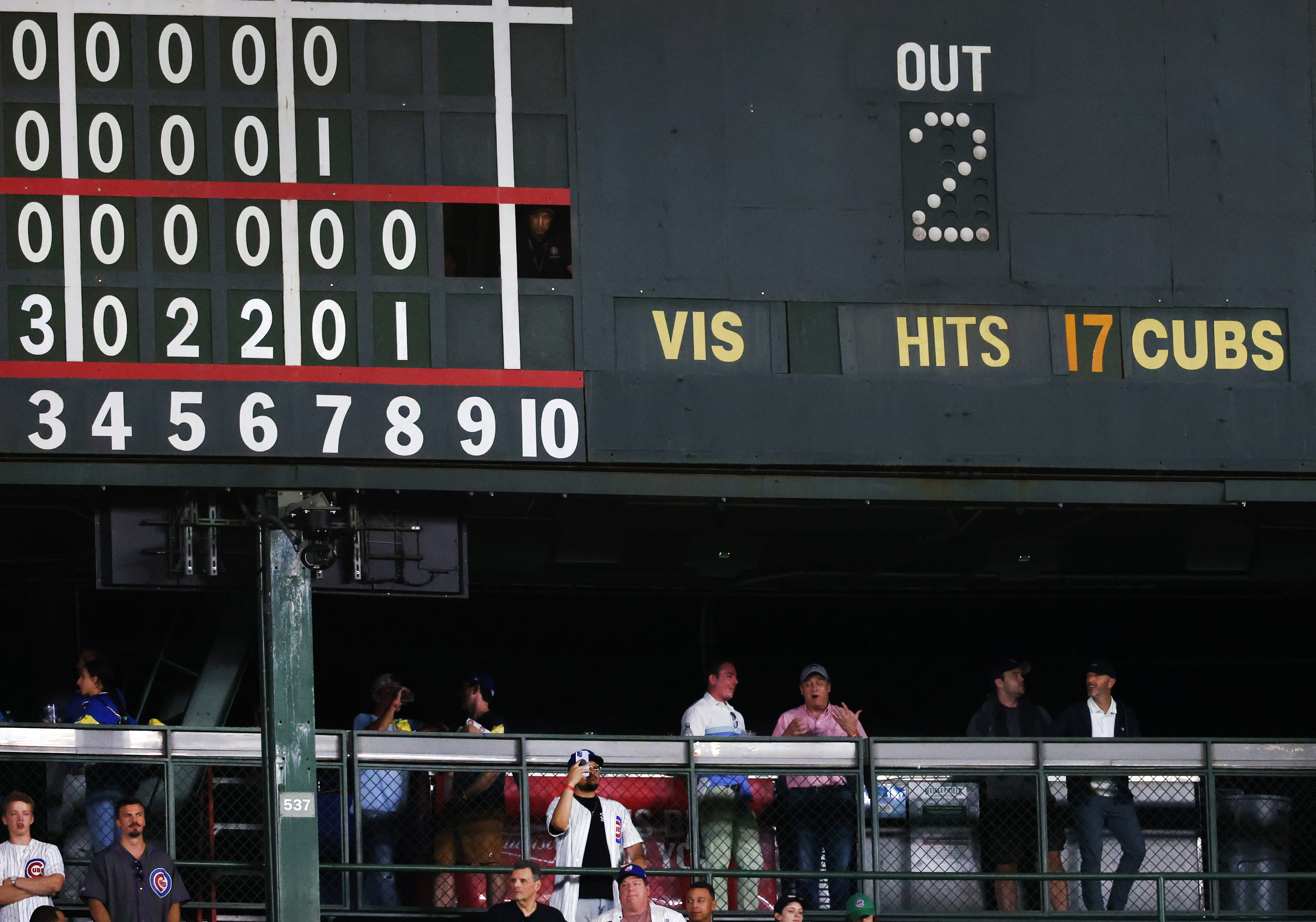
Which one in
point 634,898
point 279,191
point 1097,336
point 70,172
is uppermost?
point 70,172

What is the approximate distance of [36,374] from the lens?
485 inches

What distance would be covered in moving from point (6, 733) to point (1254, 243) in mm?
7707

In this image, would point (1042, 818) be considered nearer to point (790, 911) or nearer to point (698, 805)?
point (790, 911)

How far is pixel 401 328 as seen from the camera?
41.4 feet

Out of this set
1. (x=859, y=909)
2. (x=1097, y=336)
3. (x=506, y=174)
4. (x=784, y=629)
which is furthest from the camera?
(x=784, y=629)

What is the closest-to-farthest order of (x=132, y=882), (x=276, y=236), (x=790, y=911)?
1. (x=132, y=882)
2. (x=790, y=911)
3. (x=276, y=236)

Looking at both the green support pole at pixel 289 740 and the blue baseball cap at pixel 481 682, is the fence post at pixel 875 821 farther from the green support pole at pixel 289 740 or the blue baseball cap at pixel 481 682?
the green support pole at pixel 289 740

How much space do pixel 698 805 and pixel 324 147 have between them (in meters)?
4.25

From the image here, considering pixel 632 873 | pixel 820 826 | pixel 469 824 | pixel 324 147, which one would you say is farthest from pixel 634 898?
pixel 324 147

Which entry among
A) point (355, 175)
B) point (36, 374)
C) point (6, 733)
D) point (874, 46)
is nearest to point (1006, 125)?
point (874, 46)

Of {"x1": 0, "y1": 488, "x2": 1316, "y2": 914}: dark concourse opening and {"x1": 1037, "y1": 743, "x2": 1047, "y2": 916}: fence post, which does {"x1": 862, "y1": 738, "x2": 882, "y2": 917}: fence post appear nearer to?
{"x1": 0, "y1": 488, "x2": 1316, "y2": 914}: dark concourse opening

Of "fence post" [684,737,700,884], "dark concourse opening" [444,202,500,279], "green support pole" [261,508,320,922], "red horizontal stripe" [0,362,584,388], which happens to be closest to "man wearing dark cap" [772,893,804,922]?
"fence post" [684,737,700,884]

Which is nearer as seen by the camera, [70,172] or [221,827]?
[70,172]

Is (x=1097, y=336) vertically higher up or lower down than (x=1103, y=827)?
higher up
